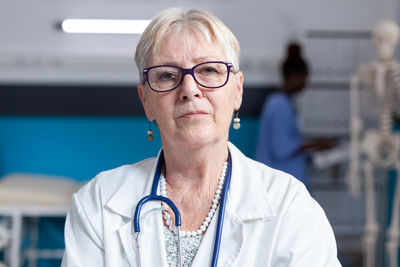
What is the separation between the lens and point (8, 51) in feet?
12.9

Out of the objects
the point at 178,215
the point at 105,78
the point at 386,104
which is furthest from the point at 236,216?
the point at 105,78

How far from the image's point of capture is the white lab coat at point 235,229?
1219 mm

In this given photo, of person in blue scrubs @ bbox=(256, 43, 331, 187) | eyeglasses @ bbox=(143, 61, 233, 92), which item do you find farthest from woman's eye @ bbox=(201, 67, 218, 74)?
person in blue scrubs @ bbox=(256, 43, 331, 187)

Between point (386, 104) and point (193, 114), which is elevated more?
point (386, 104)

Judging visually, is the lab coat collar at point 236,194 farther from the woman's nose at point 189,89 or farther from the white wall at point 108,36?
the white wall at point 108,36

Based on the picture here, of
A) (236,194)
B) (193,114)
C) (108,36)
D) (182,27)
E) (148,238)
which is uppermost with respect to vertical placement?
(108,36)

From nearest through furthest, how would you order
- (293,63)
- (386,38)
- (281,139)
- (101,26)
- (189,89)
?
(189,89)
(386,38)
(281,139)
(293,63)
(101,26)

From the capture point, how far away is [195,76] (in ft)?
4.17

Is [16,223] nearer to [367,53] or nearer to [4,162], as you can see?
[4,162]

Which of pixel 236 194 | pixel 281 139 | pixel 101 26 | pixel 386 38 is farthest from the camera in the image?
pixel 101 26

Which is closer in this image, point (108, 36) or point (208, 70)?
point (208, 70)

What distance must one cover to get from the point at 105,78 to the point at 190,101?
2.87m

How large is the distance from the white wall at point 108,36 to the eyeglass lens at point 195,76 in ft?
8.88

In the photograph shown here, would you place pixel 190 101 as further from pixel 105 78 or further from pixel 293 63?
pixel 105 78
